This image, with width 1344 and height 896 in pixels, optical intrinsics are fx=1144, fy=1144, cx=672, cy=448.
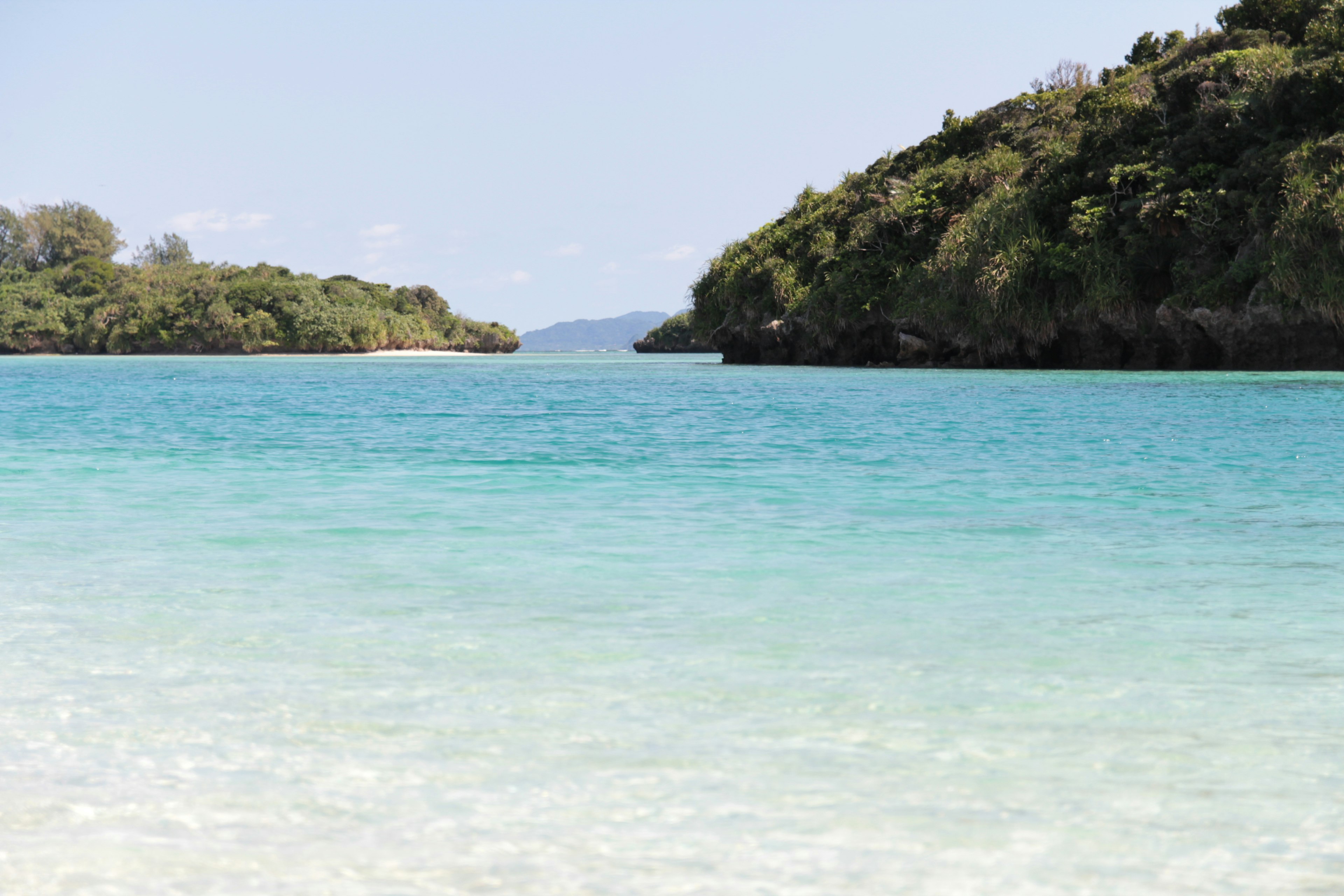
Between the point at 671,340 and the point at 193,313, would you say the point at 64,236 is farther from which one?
the point at 671,340

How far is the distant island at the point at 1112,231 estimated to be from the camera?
3225 cm

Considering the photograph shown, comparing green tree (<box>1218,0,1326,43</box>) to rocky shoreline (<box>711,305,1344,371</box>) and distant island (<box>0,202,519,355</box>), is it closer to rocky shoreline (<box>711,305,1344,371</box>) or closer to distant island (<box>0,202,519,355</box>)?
rocky shoreline (<box>711,305,1344,371</box>)

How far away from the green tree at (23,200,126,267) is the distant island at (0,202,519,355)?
3198 millimetres

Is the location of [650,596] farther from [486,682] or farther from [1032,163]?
[1032,163]

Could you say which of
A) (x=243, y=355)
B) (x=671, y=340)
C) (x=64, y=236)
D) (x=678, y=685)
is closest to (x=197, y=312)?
(x=243, y=355)

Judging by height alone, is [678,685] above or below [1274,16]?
below

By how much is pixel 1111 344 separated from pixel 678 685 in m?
37.6

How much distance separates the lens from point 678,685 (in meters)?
4.04

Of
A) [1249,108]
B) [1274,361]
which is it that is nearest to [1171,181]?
[1249,108]

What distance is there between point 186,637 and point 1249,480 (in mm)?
8856

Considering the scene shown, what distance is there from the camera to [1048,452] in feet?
41.1

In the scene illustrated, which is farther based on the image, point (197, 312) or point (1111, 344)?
point (197, 312)

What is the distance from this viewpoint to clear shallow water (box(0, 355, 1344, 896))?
2.68m

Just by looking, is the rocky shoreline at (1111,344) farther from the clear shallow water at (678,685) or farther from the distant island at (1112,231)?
the clear shallow water at (678,685)
